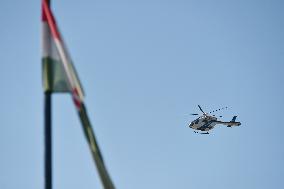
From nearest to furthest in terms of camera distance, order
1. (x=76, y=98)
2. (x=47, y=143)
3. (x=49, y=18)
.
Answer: (x=47, y=143)
(x=76, y=98)
(x=49, y=18)

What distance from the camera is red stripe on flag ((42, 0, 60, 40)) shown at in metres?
8.14

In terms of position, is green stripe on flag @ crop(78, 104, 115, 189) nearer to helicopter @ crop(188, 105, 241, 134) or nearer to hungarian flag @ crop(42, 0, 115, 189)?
hungarian flag @ crop(42, 0, 115, 189)

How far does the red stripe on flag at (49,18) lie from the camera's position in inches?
320

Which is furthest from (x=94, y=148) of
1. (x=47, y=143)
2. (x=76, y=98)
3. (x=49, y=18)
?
(x=49, y=18)

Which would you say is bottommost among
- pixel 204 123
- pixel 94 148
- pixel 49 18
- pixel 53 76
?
pixel 94 148

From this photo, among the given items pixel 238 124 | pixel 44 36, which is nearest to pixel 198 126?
pixel 238 124

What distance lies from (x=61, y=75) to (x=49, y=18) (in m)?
1.21

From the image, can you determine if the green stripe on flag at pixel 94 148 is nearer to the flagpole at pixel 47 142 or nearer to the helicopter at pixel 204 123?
the flagpole at pixel 47 142

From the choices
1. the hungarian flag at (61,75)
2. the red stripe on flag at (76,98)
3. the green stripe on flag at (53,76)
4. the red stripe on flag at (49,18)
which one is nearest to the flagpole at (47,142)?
the green stripe on flag at (53,76)

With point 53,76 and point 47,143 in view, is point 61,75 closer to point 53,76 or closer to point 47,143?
point 53,76

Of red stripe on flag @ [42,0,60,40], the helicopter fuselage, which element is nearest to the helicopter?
the helicopter fuselage

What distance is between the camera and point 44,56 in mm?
8102

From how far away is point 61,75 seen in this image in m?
7.97

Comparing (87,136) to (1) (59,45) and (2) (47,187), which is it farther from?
(1) (59,45)
